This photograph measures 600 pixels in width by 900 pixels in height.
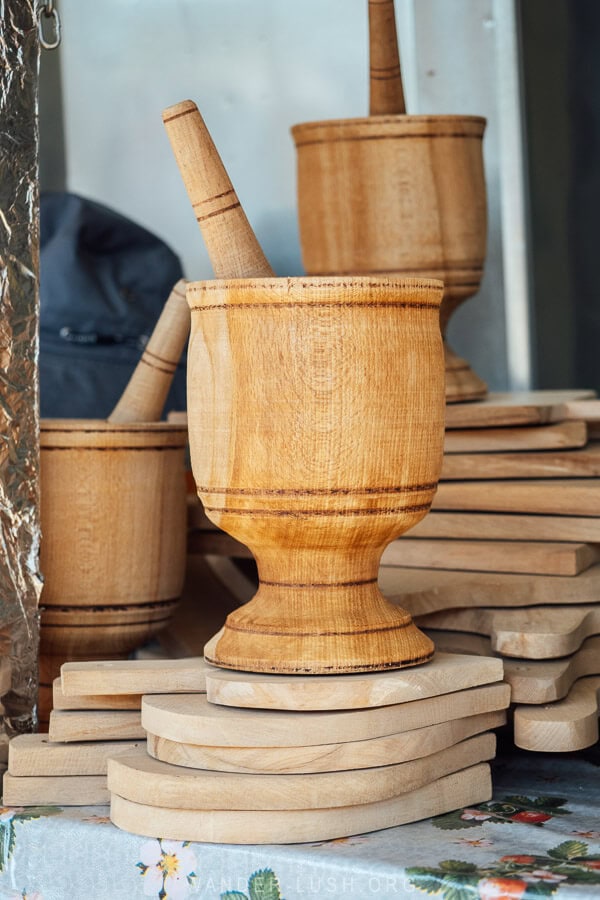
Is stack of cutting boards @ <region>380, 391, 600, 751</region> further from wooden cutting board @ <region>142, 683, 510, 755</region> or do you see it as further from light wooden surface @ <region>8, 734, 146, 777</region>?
light wooden surface @ <region>8, 734, 146, 777</region>

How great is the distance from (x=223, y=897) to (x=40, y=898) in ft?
0.48

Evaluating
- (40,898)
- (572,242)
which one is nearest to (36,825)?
(40,898)

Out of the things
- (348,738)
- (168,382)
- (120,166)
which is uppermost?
(120,166)

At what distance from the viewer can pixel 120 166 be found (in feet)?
6.66

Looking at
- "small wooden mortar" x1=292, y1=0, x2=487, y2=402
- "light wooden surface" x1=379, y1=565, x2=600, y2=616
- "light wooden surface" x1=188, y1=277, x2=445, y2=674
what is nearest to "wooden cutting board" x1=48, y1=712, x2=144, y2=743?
"light wooden surface" x1=188, y1=277, x2=445, y2=674

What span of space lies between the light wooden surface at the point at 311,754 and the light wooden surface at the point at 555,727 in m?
0.08

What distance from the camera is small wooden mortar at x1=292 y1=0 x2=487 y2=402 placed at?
1152 mm

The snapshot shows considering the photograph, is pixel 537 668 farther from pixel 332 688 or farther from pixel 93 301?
pixel 93 301

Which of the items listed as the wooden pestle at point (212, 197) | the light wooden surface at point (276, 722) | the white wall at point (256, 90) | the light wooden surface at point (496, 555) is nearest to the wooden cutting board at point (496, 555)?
the light wooden surface at point (496, 555)

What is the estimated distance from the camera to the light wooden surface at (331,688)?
2.68 ft

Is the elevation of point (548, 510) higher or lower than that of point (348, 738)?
higher

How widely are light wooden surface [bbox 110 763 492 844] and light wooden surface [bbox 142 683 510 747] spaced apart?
5 cm

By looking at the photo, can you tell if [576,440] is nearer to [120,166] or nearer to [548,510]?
[548,510]

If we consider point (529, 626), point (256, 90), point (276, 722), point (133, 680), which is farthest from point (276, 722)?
point (256, 90)
